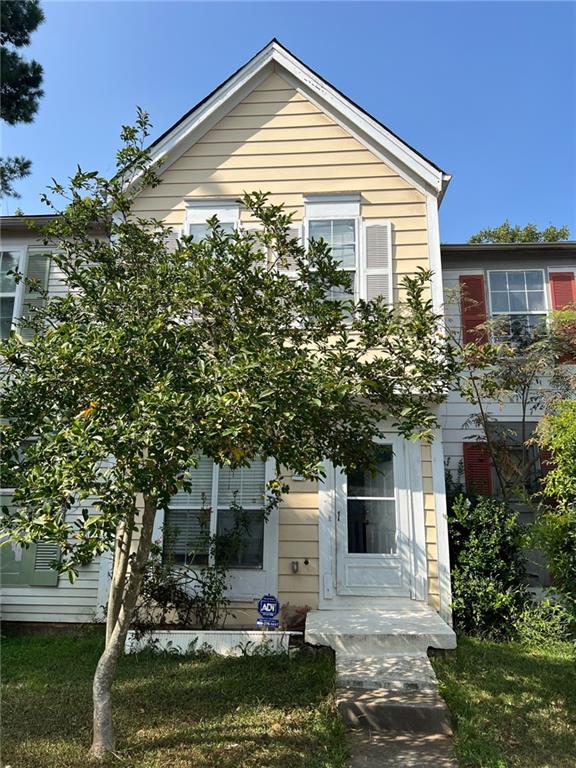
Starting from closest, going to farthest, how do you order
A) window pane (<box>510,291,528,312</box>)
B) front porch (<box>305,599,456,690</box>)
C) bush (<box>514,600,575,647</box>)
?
front porch (<box>305,599,456,690</box>) < bush (<box>514,600,575,647</box>) < window pane (<box>510,291,528,312</box>)

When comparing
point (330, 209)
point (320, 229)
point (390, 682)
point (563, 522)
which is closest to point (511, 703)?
point (390, 682)

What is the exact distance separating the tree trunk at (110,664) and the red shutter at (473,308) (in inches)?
265

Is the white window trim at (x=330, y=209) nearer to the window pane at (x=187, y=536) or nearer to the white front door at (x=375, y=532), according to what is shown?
the white front door at (x=375, y=532)

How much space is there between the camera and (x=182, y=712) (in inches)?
A: 171

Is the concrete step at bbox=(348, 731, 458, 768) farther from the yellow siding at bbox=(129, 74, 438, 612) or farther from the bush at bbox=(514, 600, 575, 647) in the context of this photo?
the yellow siding at bbox=(129, 74, 438, 612)

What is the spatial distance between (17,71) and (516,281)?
28.3 ft

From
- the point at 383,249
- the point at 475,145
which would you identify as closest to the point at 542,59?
the point at 475,145

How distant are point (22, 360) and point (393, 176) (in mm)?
6472

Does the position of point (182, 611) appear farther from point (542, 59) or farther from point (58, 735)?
Answer: point (542, 59)

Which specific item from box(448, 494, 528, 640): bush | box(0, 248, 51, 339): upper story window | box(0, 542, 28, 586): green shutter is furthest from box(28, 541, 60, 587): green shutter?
box(448, 494, 528, 640): bush

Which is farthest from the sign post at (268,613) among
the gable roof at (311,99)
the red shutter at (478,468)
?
the gable roof at (311,99)

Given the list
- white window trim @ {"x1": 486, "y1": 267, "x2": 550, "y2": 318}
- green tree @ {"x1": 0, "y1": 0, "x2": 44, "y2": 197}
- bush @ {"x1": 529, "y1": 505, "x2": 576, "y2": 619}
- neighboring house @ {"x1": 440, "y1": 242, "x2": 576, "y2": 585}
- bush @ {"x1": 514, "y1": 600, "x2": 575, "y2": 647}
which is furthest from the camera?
white window trim @ {"x1": 486, "y1": 267, "x2": 550, "y2": 318}

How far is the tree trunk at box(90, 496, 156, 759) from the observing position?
3.60 m

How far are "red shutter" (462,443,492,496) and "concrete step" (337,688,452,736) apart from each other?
14.6ft
